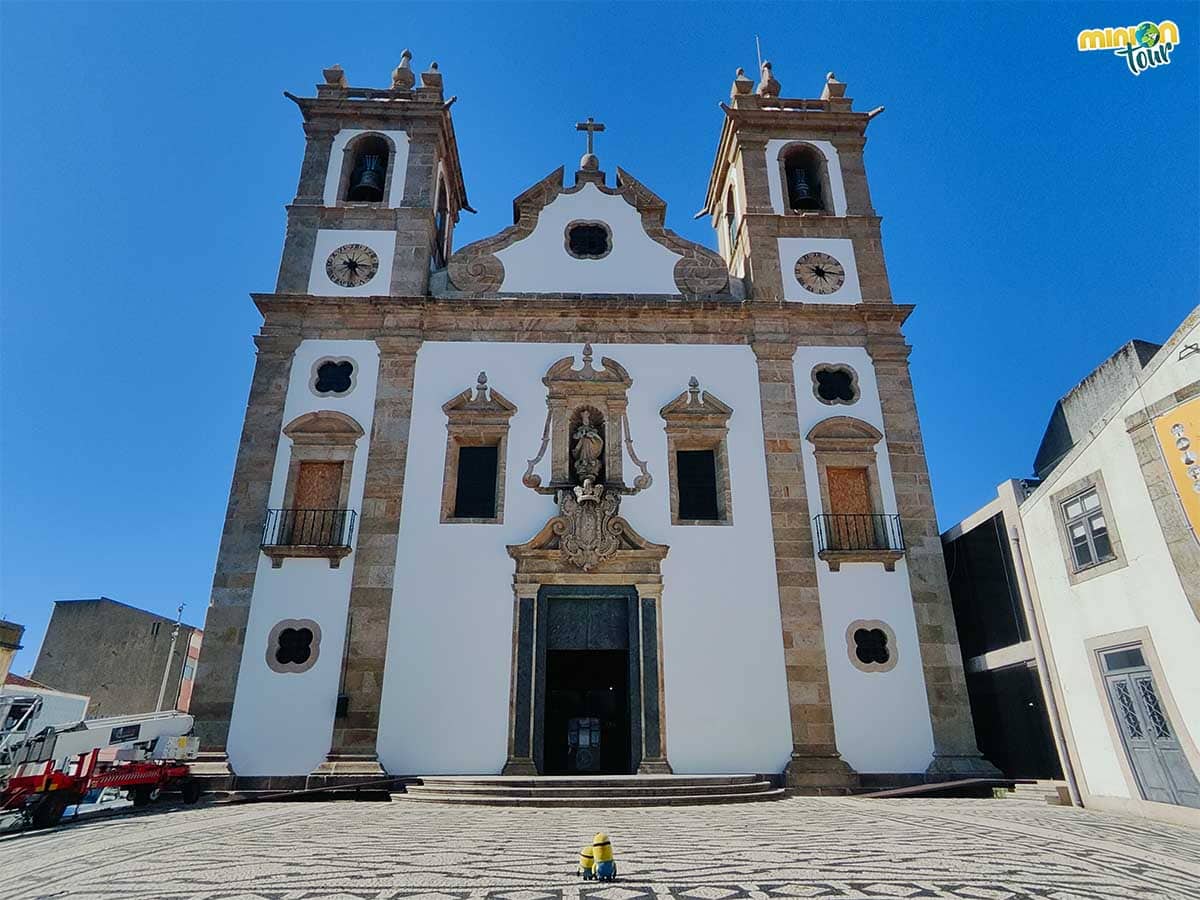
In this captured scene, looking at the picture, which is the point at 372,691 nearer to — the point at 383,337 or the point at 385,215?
the point at 383,337

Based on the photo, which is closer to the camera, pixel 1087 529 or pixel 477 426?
pixel 1087 529

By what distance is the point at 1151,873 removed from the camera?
477 centimetres

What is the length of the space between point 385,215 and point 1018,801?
15528mm

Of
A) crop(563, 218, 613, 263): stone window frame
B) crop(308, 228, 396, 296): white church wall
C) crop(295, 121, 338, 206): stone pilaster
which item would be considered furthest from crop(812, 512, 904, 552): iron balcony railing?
crop(295, 121, 338, 206): stone pilaster

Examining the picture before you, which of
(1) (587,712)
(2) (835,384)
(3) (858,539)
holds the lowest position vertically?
(1) (587,712)

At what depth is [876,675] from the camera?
466 inches

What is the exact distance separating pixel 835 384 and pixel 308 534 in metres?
10.3

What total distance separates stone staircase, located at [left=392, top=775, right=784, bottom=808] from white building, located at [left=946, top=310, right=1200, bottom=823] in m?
4.31

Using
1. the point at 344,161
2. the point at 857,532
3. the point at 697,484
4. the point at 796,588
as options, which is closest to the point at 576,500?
the point at 697,484

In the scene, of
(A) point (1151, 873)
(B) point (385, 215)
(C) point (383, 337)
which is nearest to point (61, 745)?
(C) point (383, 337)

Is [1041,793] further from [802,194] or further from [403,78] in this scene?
[403,78]

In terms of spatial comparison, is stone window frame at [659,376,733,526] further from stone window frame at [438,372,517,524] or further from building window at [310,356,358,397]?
building window at [310,356,358,397]

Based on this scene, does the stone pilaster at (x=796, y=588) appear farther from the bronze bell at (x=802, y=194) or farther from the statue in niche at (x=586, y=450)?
the bronze bell at (x=802, y=194)

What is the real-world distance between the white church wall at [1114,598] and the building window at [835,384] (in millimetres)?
4277
